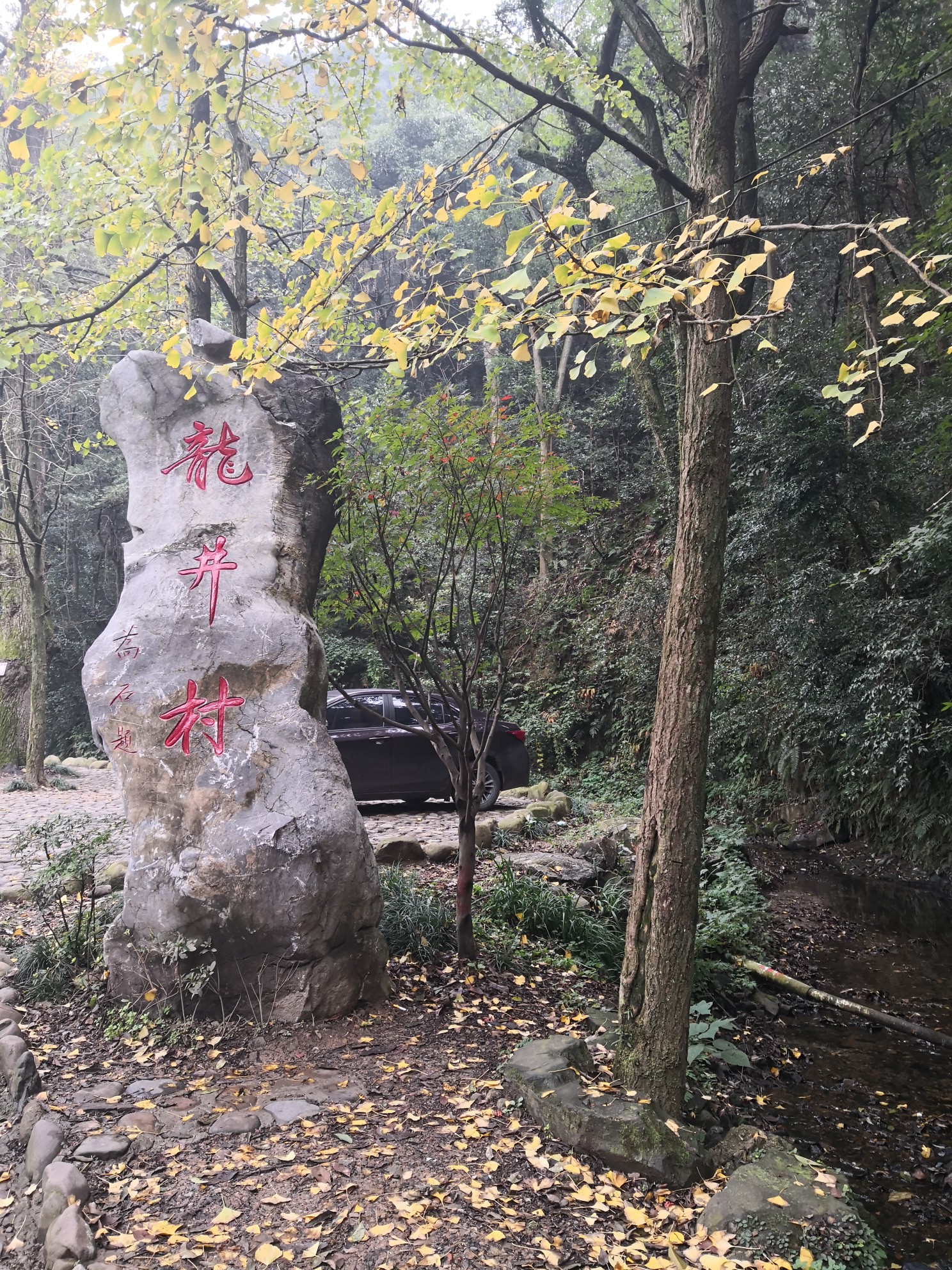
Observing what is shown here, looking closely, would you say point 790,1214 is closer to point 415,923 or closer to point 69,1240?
point 69,1240

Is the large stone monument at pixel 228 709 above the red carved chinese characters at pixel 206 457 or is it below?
below

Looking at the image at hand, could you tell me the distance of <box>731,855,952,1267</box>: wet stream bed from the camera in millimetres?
4051

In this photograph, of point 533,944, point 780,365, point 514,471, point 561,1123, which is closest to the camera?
point 561,1123

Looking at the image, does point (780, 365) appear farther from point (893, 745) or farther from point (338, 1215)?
point (338, 1215)

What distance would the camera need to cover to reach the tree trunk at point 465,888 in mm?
5168

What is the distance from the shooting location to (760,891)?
28.8ft

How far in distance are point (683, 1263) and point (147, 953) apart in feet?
9.70

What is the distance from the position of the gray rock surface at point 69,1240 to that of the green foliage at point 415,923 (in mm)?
2541

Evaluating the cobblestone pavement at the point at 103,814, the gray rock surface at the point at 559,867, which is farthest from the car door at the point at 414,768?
the gray rock surface at the point at 559,867

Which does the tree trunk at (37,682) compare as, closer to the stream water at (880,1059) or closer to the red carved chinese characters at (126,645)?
the red carved chinese characters at (126,645)

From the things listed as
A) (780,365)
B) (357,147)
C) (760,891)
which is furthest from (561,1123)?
(780,365)

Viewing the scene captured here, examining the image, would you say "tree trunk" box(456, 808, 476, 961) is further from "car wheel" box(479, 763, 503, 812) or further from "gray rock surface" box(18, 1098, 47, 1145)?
"car wheel" box(479, 763, 503, 812)

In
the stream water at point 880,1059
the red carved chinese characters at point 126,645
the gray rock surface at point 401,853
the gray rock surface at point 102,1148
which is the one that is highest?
the red carved chinese characters at point 126,645

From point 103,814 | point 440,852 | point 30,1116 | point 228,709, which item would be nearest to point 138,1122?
point 30,1116
